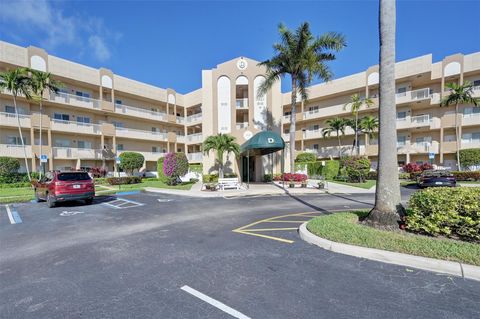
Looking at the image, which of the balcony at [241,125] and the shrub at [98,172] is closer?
the balcony at [241,125]

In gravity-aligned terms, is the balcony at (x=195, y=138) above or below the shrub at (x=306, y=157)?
above

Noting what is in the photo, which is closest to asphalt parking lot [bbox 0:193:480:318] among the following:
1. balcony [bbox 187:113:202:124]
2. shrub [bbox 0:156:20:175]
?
shrub [bbox 0:156:20:175]

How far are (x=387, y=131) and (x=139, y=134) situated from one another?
3375 cm

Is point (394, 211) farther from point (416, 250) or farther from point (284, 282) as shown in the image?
point (284, 282)

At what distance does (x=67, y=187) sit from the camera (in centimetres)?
1099

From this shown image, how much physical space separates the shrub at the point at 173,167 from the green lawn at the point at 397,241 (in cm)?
1685

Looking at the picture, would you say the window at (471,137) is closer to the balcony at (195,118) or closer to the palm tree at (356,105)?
the palm tree at (356,105)

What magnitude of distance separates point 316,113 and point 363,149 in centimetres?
934

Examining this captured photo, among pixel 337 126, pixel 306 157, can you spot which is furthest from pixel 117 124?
pixel 337 126

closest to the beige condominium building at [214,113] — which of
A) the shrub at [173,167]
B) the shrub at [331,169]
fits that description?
the shrub at [173,167]

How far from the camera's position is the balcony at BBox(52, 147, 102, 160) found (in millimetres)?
26172

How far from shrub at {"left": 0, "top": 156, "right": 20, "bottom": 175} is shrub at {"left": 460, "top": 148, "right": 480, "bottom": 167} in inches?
1954

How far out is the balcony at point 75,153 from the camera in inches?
1030

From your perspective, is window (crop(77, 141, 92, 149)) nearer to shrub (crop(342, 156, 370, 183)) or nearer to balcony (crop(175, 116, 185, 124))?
balcony (crop(175, 116, 185, 124))
